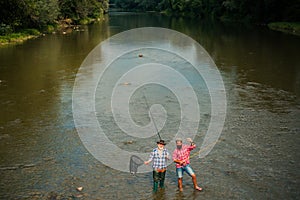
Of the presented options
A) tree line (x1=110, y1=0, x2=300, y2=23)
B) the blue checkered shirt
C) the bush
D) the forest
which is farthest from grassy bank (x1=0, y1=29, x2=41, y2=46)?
tree line (x1=110, y1=0, x2=300, y2=23)

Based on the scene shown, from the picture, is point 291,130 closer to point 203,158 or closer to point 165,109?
point 203,158

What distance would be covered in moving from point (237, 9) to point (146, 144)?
8233cm

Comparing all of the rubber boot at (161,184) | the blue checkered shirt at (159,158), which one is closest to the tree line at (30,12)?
the rubber boot at (161,184)

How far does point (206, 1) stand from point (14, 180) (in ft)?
354

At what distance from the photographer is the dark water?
36.0ft

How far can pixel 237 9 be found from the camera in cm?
9050

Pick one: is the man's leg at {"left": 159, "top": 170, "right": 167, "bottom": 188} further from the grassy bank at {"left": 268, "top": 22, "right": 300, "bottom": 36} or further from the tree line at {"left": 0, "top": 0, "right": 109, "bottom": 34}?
the grassy bank at {"left": 268, "top": 22, "right": 300, "bottom": 36}

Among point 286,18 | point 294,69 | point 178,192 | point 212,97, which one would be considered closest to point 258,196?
point 178,192

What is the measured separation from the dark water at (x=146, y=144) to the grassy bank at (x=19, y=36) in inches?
758

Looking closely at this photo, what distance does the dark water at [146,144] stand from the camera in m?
11.0

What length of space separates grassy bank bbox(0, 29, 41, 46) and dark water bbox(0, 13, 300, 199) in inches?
758

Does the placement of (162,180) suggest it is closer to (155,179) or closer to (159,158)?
(155,179)

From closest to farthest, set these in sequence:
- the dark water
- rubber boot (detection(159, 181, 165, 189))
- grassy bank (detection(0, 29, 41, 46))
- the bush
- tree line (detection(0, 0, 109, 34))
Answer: rubber boot (detection(159, 181, 165, 189)) < the dark water < grassy bank (detection(0, 29, 41, 46)) < the bush < tree line (detection(0, 0, 109, 34))

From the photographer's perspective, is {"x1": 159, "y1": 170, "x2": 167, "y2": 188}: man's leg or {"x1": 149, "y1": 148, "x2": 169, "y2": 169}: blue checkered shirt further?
{"x1": 159, "y1": 170, "x2": 167, "y2": 188}: man's leg
